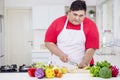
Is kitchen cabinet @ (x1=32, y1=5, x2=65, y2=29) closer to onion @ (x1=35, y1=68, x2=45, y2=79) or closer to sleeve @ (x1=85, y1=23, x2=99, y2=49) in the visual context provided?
sleeve @ (x1=85, y1=23, x2=99, y2=49)

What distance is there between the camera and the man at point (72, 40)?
1721 mm

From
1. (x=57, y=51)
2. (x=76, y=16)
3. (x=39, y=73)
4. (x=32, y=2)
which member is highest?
(x=32, y=2)

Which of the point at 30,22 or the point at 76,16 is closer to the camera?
the point at 76,16

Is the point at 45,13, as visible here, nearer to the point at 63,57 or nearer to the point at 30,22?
the point at 30,22

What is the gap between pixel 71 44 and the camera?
5.94 feet

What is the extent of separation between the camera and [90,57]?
1.72 m

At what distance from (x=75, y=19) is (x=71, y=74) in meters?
0.38

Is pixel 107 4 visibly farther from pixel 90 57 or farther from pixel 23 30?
pixel 90 57

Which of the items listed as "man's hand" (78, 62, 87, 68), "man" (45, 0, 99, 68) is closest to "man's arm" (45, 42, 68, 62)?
"man" (45, 0, 99, 68)

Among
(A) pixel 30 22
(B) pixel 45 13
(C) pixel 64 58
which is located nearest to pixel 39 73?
(C) pixel 64 58

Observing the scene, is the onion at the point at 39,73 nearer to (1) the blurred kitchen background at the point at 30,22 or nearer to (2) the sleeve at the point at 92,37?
(2) the sleeve at the point at 92,37

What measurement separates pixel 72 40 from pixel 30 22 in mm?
4550

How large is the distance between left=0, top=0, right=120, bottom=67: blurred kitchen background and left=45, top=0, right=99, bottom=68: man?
303cm

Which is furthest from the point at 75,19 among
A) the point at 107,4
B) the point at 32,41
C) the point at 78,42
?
the point at 32,41
